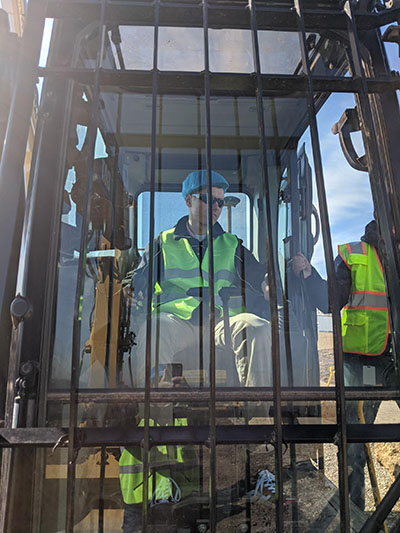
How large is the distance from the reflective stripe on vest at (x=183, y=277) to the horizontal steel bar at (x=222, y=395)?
356 mm

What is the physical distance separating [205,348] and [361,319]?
98 centimetres

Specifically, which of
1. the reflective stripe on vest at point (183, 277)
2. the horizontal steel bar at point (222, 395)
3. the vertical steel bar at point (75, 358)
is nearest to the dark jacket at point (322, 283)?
the reflective stripe on vest at point (183, 277)

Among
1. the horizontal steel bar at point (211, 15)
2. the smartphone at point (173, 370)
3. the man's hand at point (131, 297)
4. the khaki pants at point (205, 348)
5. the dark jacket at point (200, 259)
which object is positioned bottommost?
the smartphone at point (173, 370)

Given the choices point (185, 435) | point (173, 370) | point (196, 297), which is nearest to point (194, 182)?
point (196, 297)

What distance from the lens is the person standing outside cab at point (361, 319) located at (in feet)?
4.77

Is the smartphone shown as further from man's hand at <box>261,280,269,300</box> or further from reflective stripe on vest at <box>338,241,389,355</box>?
reflective stripe on vest at <box>338,241,389,355</box>

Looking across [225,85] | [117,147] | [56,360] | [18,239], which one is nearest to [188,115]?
[117,147]

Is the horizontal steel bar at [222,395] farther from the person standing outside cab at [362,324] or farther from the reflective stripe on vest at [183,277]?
the reflective stripe on vest at [183,277]

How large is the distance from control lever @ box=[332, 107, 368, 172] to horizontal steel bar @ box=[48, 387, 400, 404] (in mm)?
721

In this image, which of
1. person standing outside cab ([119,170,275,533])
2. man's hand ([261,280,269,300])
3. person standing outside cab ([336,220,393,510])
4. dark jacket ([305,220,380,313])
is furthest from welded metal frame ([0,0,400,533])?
man's hand ([261,280,269,300])

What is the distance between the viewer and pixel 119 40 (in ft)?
5.39

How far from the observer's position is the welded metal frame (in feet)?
3.10

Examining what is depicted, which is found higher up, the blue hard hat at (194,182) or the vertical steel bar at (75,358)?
the blue hard hat at (194,182)

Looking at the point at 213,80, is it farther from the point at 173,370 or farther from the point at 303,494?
the point at 303,494
